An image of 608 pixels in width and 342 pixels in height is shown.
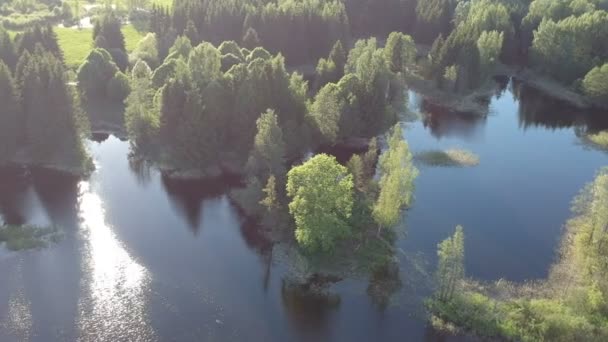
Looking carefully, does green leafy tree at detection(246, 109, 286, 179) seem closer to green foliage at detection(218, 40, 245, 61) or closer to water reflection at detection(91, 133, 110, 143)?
water reflection at detection(91, 133, 110, 143)

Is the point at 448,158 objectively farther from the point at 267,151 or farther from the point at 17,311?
the point at 17,311

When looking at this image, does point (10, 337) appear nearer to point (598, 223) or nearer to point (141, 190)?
point (141, 190)

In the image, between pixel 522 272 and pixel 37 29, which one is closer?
pixel 522 272

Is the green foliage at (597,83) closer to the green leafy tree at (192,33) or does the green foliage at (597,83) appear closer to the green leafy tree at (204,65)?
the green leafy tree at (204,65)

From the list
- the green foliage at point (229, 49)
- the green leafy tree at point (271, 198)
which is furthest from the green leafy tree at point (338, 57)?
the green leafy tree at point (271, 198)

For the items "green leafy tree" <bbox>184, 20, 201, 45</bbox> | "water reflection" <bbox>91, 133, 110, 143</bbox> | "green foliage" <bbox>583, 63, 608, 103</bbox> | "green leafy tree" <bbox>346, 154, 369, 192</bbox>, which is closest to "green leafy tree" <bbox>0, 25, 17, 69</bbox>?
"water reflection" <bbox>91, 133, 110, 143</bbox>

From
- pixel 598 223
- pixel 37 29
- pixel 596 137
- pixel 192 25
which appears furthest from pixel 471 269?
pixel 37 29

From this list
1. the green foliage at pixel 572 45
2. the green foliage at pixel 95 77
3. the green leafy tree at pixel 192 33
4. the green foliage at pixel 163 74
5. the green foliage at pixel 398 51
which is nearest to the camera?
the green foliage at pixel 163 74
